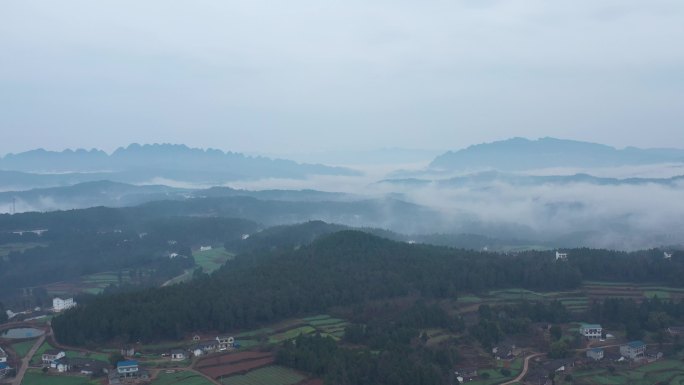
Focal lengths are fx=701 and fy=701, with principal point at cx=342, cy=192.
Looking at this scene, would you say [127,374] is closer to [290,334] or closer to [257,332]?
[257,332]

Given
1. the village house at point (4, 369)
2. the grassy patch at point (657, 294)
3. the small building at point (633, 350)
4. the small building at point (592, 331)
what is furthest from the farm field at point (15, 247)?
the small building at point (633, 350)

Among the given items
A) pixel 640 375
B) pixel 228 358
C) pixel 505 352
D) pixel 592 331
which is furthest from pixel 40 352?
pixel 640 375

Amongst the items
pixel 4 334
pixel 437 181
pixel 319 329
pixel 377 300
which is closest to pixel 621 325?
pixel 377 300

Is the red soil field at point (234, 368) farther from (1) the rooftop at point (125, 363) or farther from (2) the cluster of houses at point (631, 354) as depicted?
(2) the cluster of houses at point (631, 354)

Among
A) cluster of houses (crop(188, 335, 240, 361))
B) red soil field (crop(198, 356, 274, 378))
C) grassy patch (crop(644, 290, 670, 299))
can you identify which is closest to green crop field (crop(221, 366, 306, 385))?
red soil field (crop(198, 356, 274, 378))

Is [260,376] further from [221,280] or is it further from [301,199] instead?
[301,199]

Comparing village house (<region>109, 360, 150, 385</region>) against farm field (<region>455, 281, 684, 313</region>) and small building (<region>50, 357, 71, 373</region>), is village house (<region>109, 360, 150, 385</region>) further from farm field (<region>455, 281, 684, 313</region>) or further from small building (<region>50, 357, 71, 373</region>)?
farm field (<region>455, 281, 684, 313</region>)

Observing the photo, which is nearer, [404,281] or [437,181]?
[404,281]
